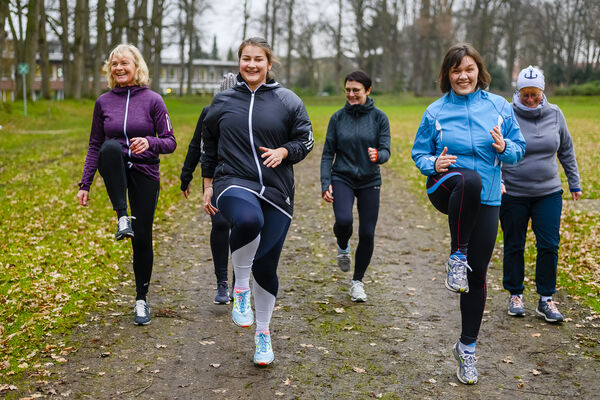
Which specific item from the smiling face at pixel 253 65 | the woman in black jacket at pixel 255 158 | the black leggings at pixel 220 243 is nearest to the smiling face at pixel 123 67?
the woman in black jacket at pixel 255 158

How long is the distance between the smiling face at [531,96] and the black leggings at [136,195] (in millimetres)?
3343

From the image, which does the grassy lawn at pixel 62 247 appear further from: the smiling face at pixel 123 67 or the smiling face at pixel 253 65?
the smiling face at pixel 253 65

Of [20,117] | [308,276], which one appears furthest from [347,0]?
[308,276]

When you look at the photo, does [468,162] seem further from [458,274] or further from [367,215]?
[367,215]

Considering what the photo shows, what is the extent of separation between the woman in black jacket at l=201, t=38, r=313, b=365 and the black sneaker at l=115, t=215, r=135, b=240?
100cm

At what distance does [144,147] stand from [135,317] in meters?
1.52

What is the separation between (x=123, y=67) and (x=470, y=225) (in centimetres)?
299

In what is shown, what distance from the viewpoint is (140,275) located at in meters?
5.61

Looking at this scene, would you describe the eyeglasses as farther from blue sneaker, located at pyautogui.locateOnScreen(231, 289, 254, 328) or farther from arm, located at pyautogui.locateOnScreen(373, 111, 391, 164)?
blue sneaker, located at pyautogui.locateOnScreen(231, 289, 254, 328)

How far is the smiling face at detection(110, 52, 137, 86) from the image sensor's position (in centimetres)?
523

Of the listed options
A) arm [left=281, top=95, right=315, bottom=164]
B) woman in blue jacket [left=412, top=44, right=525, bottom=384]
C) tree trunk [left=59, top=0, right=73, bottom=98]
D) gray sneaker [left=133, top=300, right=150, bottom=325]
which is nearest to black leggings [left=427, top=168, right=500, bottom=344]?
woman in blue jacket [left=412, top=44, right=525, bottom=384]

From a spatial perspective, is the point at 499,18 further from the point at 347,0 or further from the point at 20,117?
the point at 20,117

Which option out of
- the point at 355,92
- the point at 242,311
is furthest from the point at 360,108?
the point at 242,311

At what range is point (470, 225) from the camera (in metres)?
4.29
